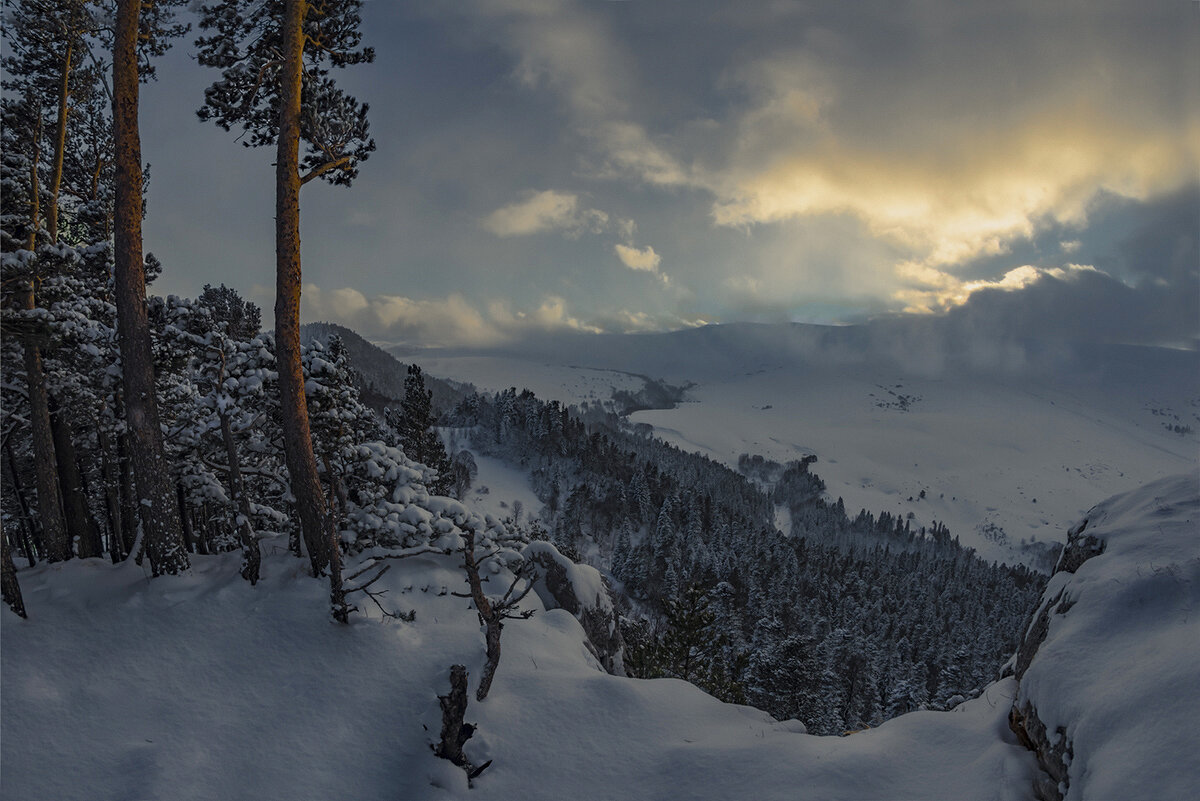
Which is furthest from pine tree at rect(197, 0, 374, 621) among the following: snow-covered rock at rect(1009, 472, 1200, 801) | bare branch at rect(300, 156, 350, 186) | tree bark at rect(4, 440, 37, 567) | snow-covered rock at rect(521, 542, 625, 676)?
tree bark at rect(4, 440, 37, 567)

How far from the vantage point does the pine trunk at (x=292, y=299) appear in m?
9.46

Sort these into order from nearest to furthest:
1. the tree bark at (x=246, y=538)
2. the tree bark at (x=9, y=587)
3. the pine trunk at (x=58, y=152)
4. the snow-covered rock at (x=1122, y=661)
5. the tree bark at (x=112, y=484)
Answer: the snow-covered rock at (x=1122, y=661)
the tree bark at (x=9, y=587)
the tree bark at (x=246, y=538)
the pine trunk at (x=58, y=152)
the tree bark at (x=112, y=484)

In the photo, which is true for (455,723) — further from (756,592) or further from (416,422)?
(756,592)

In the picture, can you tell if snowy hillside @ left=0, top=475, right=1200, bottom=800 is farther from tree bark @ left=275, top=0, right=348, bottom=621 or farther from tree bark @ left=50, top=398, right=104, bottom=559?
tree bark @ left=50, top=398, right=104, bottom=559

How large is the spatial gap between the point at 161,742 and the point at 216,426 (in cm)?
770

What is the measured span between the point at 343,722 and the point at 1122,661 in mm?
9267

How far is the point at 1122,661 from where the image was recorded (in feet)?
16.3

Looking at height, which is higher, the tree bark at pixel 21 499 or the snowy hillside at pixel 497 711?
the snowy hillside at pixel 497 711

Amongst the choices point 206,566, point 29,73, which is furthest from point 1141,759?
point 29,73

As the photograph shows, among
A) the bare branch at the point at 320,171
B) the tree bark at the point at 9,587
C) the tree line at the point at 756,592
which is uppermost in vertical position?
the bare branch at the point at 320,171

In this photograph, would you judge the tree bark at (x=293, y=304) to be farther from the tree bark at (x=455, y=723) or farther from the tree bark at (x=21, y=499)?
the tree bark at (x=21, y=499)

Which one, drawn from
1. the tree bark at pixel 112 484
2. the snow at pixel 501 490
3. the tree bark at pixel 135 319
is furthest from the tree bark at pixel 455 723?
the snow at pixel 501 490

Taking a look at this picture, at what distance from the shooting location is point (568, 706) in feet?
25.0

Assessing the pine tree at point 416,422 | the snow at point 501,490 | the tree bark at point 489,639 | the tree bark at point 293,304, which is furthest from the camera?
the snow at point 501,490
